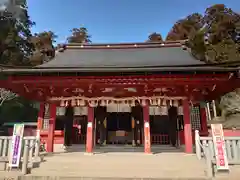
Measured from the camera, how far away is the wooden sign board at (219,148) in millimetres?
6030

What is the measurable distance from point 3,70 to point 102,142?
23.1 feet

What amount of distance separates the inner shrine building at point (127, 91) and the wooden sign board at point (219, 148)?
3.23 meters

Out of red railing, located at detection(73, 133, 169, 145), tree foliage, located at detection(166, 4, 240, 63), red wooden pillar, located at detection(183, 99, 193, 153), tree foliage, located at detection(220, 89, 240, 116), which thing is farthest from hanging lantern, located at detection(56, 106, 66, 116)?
tree foliage, located at detection(166, 4, 240, 63)

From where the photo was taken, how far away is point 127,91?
10562 mm

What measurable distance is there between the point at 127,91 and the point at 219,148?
216 inches

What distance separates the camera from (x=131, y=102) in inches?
423

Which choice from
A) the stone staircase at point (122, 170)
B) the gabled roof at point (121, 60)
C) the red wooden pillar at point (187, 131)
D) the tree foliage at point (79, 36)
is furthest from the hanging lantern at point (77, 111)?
the tree foliage at point (79, 36)

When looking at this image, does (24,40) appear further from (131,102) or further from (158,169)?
(158,169)

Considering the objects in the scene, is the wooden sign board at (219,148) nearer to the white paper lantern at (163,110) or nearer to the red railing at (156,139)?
the white paper lantern at (163,110)

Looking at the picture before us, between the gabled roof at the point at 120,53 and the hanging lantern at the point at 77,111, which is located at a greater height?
the gabled roof at the point at 120,53

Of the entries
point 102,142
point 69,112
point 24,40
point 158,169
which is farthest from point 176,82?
point 24,40

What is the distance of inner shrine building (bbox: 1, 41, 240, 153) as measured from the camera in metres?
9.20

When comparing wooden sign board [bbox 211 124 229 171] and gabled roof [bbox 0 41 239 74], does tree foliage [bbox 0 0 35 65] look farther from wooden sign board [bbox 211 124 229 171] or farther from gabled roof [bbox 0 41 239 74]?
wooden sign board [bbox 211 124 229 171]

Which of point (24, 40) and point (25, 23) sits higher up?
point (25, 23)
